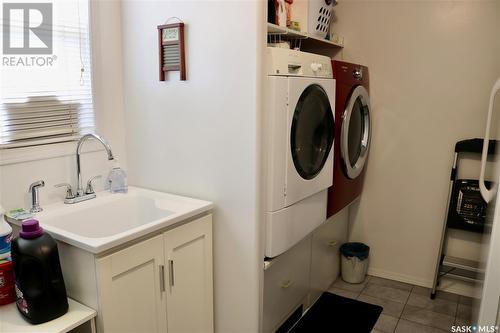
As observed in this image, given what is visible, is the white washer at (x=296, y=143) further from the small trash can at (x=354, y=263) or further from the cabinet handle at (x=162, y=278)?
the small trash can at (x=354, y=263)

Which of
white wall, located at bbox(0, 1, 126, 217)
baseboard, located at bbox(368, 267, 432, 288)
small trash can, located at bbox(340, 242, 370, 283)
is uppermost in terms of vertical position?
white wall, located at bbox(0, 1, 126, 217)

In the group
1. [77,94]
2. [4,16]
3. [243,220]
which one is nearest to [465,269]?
[243,220]

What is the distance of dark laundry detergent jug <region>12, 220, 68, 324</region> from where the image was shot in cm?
Answer: 141

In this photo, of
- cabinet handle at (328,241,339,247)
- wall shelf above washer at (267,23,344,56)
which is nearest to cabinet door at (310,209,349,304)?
cabinet handle at (328,241,339,247)

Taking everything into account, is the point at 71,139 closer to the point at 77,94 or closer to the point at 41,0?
the point at 77,94

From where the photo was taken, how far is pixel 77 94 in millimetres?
2057

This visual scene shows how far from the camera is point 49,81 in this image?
6.33ft

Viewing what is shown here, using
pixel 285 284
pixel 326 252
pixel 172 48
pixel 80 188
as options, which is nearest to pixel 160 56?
pixel 172 48

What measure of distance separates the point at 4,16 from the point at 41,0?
20 cm

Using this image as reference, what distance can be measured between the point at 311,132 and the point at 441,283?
5.30ft

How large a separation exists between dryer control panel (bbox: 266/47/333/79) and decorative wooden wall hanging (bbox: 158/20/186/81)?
0.46 meters

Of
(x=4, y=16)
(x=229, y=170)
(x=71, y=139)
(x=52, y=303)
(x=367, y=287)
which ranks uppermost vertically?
(x=4, y=16)

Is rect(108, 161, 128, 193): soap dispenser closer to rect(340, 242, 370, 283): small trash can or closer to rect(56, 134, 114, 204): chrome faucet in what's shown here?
rect(56, 134, 114, 204): chrome faucet

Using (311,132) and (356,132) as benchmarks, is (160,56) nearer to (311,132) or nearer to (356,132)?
(311,132)
